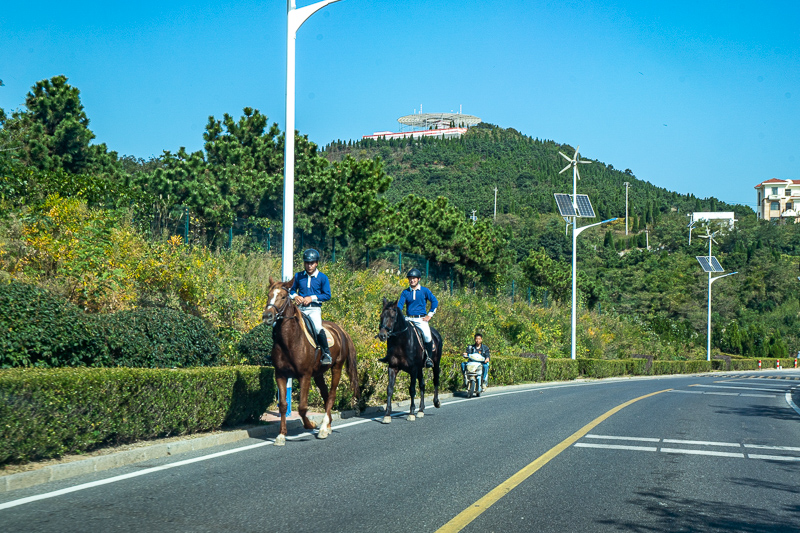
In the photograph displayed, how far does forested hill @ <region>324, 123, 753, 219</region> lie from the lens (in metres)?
116

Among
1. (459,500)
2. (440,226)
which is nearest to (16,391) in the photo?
(459,500)

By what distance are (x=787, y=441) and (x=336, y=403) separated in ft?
26.2

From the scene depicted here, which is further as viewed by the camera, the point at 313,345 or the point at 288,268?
Result: the point at 288,268

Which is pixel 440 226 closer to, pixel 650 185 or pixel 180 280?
pixel 180 280

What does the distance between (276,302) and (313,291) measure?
141 centimetres

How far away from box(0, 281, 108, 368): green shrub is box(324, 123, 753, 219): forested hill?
85.8 m

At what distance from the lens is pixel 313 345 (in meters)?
11.0

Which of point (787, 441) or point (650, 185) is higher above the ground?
point (650, 185)

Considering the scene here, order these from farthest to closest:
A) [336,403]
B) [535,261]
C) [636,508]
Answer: [535,261], [336,403], [636,508]

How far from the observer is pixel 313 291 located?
11.5 m

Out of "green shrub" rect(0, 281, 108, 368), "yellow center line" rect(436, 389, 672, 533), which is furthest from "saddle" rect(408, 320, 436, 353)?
"green shrub" rect(0, 281, 108, 368)

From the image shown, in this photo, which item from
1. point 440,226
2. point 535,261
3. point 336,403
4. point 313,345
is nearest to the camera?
point 313,345

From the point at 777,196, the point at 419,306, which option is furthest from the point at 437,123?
the point at 419,306

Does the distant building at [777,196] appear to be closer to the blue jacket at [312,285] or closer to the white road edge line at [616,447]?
the white road edge line at [616,447]
